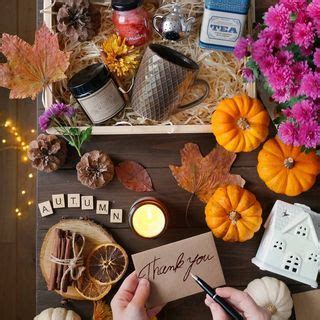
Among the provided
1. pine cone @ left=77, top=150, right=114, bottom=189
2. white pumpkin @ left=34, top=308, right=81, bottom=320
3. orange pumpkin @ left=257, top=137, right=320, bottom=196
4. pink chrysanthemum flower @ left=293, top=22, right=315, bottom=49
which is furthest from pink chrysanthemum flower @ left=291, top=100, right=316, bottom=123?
white pumpkin @ left=34, top=308, right=81, bottom=320

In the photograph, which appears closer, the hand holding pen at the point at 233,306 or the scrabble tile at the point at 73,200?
the hand holding pen at the point at 233,306

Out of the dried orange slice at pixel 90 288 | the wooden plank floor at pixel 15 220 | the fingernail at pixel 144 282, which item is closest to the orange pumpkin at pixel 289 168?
the fingernail at pixel 144 282

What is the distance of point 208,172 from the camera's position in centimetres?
114

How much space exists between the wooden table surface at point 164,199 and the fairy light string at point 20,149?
462mm

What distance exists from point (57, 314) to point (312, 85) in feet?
2.48

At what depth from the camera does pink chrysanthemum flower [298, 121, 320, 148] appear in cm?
88

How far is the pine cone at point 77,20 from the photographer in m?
1.06

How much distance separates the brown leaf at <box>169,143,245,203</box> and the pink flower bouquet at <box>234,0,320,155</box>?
0.77ft

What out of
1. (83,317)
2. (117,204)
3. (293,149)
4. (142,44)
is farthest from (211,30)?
(83,317)

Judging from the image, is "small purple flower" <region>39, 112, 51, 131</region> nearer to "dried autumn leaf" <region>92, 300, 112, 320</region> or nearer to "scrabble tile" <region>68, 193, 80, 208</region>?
"scrabble tile" <region>68, 193, 80, 208</region>

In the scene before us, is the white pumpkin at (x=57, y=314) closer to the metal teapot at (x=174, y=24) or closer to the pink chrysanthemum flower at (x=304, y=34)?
the metal teapot at (x=174, y=24)

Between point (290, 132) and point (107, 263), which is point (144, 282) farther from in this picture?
point (290, 132)

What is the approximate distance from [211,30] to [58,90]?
1.24 ft

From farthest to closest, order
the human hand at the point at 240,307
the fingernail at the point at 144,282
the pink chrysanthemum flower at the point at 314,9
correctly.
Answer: the fingernail at the point at 144,282 → the human hand at the point at 240,307 → the pink chrysanthemum flower at the point at 314,9
